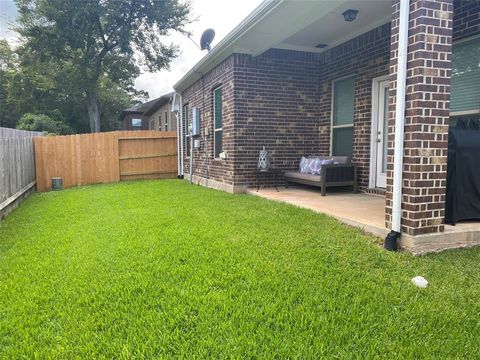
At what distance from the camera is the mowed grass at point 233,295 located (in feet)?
6.43

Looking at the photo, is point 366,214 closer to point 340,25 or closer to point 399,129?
point 399,129

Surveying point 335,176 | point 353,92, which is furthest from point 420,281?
point 353,92

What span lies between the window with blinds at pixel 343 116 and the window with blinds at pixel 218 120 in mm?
2424

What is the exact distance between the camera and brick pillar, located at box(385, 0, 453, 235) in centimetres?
319

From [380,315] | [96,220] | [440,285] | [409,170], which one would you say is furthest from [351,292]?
[96,220]

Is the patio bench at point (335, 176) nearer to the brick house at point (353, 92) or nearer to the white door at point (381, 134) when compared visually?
the brick house at point (353, 92)

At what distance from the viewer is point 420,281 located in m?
2.71

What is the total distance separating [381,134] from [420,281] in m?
3.80

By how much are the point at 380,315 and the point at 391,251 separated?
→ 1.25m

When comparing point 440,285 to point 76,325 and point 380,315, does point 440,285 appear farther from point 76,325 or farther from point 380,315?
point 76,325

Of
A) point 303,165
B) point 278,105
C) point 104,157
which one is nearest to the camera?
point 303,165

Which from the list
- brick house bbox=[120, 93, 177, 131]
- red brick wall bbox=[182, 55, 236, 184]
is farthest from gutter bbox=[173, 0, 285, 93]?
brick house bbox=[120, 93, 177, 131]

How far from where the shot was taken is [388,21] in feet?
18.5

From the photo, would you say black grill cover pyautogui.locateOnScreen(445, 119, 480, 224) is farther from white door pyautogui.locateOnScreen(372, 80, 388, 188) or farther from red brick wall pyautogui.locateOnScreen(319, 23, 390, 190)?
red brick wall pyautogui.locateOnScreen(319, 23, 390, 190)
